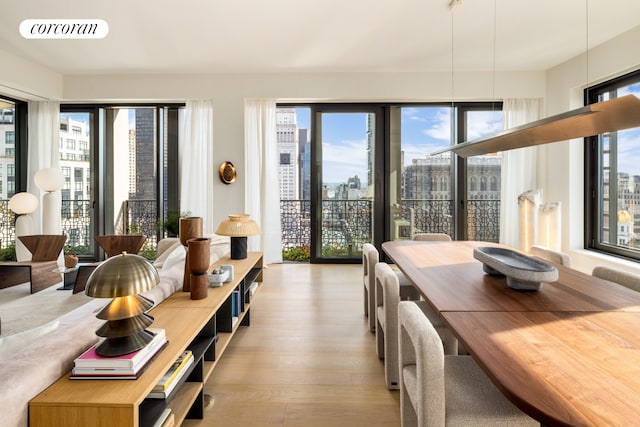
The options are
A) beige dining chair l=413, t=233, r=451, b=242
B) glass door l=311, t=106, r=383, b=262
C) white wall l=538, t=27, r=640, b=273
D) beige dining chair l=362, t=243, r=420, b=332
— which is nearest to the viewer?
beige dining chair l=362, t=243, r=420, b=332

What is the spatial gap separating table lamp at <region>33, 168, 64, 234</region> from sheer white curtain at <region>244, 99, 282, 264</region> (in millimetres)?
2477

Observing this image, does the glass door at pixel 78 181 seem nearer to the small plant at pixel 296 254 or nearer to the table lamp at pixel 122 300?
the small plant at pixel 296 254

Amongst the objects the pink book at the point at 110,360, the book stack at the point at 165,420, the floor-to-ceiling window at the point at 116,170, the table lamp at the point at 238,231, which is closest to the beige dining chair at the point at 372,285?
the table lamp at the point at 238,231

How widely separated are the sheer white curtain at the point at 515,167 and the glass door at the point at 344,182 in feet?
5.87

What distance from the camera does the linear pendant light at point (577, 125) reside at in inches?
50.7

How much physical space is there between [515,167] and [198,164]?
460 cm

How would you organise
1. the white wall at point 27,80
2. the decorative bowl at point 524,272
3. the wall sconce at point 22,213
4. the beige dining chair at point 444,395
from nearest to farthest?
the beige dining chair at point 444,395
the decorative bowl at point 524,272
the wall sconce at point 22,213
the white wall at point 27,80

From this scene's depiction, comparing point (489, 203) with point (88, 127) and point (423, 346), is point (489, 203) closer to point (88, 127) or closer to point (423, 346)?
point (423, 346)

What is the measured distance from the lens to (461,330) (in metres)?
1.25

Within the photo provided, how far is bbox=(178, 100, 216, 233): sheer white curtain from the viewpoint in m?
5.02

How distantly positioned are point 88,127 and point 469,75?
18.8ft

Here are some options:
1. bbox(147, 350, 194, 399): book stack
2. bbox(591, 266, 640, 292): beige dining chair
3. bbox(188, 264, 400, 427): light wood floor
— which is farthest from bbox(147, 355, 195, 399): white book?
bbox(591, 266, 640, 292): beige dining chair

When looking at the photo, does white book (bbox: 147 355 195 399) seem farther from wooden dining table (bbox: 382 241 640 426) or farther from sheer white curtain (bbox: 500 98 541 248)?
sheer white curtain (bbox: 500 98 541 248)

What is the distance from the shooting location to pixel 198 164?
505cm
